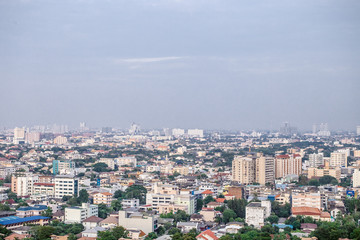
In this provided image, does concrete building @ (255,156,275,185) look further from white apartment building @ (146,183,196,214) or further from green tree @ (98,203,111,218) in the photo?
green tree @ (98,203,111,218)

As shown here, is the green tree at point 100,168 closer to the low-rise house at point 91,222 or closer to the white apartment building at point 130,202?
the white apartment building at point 130,202

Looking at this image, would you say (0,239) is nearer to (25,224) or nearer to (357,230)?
(25,224)

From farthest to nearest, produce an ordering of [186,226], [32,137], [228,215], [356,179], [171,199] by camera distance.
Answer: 1. [32,137]
2. [356,179]
3. [171,199]
4. [228,215]
5. [186,226]

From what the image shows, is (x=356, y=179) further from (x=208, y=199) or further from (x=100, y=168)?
(x=100, y=168)

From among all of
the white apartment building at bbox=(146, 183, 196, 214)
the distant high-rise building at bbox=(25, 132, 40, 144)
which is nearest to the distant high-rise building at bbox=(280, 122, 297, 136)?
the distant high-rise building at bbox=(25, 132, 40, 144)

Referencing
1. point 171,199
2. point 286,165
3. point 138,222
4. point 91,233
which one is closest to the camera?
point 91,233

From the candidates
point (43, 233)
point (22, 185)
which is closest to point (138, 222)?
point (43, 233)

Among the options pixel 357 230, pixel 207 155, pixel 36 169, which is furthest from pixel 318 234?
pixel 207 155
